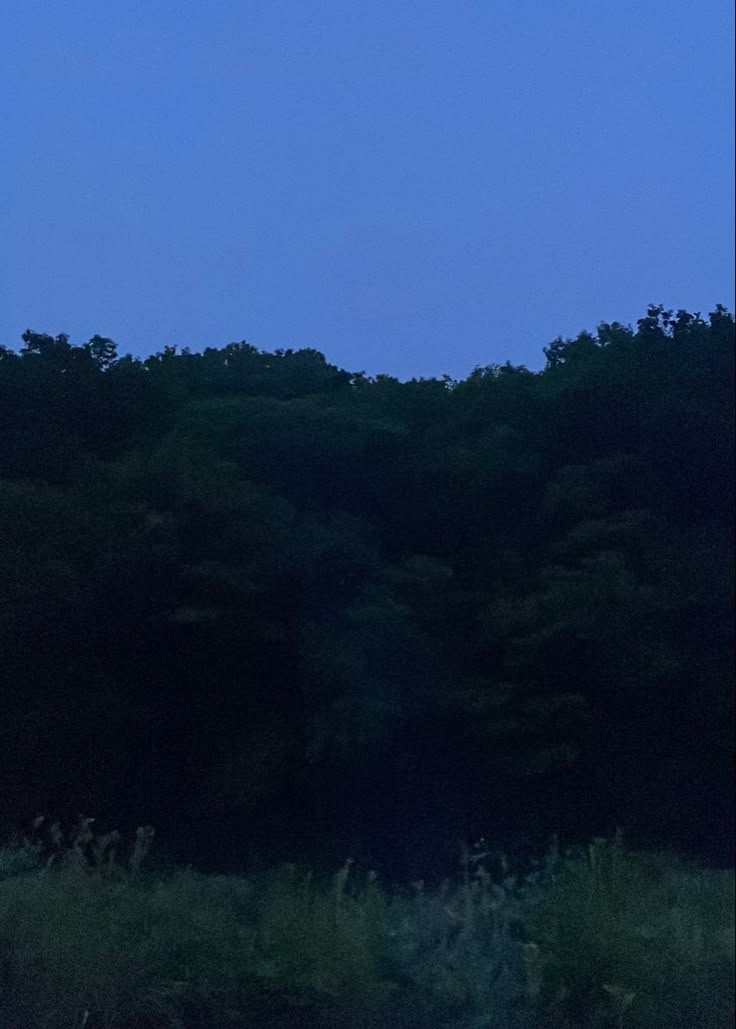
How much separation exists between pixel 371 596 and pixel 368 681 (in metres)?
0.44

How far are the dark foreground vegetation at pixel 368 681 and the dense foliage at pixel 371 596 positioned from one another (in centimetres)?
2

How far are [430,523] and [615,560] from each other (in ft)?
3.44

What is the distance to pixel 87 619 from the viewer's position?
564cm

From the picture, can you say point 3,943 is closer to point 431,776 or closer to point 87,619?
point 87,619

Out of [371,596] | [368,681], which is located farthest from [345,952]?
[371,596]

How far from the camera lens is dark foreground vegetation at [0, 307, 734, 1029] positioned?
5.34m

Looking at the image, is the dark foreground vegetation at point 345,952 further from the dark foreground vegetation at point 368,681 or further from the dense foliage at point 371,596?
the dense foliage at point 371,596

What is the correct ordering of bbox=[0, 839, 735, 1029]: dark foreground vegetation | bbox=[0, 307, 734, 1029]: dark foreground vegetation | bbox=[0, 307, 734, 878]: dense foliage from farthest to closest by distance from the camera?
1. bbox=[0, 307, 734, 878]: dense foliage
2. bbox=[0, 307, 734, 1029]: dark foreground vegetation
3. bbox=[0, 839, 735, 1029]: dark foreground vegetation

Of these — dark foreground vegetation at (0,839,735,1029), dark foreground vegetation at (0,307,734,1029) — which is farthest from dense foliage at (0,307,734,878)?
dark foreground vegetation at (0,839,735,1029)

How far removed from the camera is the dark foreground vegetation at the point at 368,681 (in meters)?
5.34

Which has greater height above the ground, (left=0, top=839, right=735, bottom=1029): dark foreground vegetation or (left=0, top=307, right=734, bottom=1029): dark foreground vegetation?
(left=0, top=307, right=734, bottom=1029): dark foreground vegetation

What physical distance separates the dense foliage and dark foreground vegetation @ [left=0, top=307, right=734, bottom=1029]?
2 cm

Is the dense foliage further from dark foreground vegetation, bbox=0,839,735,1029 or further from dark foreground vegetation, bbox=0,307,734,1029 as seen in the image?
dark foreground vegetation, bbox=0,839,735,1029

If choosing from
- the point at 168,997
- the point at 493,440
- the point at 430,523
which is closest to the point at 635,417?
the point at 493,440
